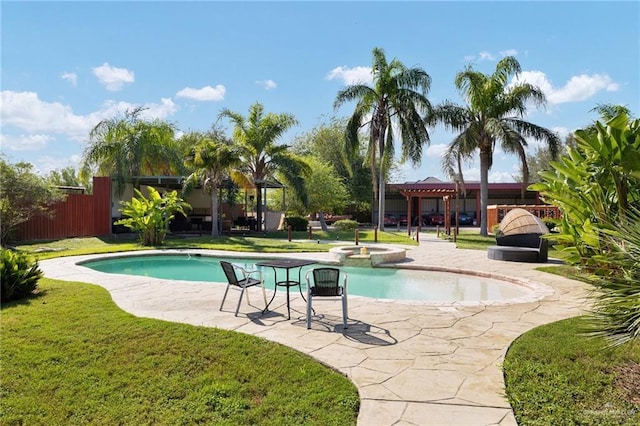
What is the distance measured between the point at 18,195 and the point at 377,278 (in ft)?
41.0

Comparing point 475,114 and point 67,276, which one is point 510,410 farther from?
point 475,114

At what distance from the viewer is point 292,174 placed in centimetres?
2030

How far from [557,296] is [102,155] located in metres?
19.0

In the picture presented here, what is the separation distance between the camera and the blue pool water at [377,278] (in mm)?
7702

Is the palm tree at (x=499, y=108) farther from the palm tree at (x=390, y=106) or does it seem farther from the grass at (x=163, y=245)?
the grass at (x=163, y=245)

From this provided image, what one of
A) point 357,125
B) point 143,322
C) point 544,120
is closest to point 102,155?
point 357,125

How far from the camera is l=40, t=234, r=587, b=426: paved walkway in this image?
298 centimetres

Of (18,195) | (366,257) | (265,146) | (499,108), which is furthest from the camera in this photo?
(265,146)

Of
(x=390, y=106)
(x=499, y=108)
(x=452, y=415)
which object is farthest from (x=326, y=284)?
(x=390, y=106)

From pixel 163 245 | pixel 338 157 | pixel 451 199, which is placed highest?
pixel 338 157

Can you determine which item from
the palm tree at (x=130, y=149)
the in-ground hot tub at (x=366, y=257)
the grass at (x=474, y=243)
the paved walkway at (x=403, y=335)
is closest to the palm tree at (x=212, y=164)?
the palm tree at (x=130, y=149)

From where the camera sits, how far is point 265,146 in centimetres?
2080

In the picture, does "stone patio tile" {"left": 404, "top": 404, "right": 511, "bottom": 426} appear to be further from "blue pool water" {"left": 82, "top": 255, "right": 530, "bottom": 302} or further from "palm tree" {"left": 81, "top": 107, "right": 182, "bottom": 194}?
"palm tree" {"left": 81, "top": 107, "right": 182, "bottom": 194}

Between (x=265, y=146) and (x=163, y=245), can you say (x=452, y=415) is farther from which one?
(x=265, y=146)
